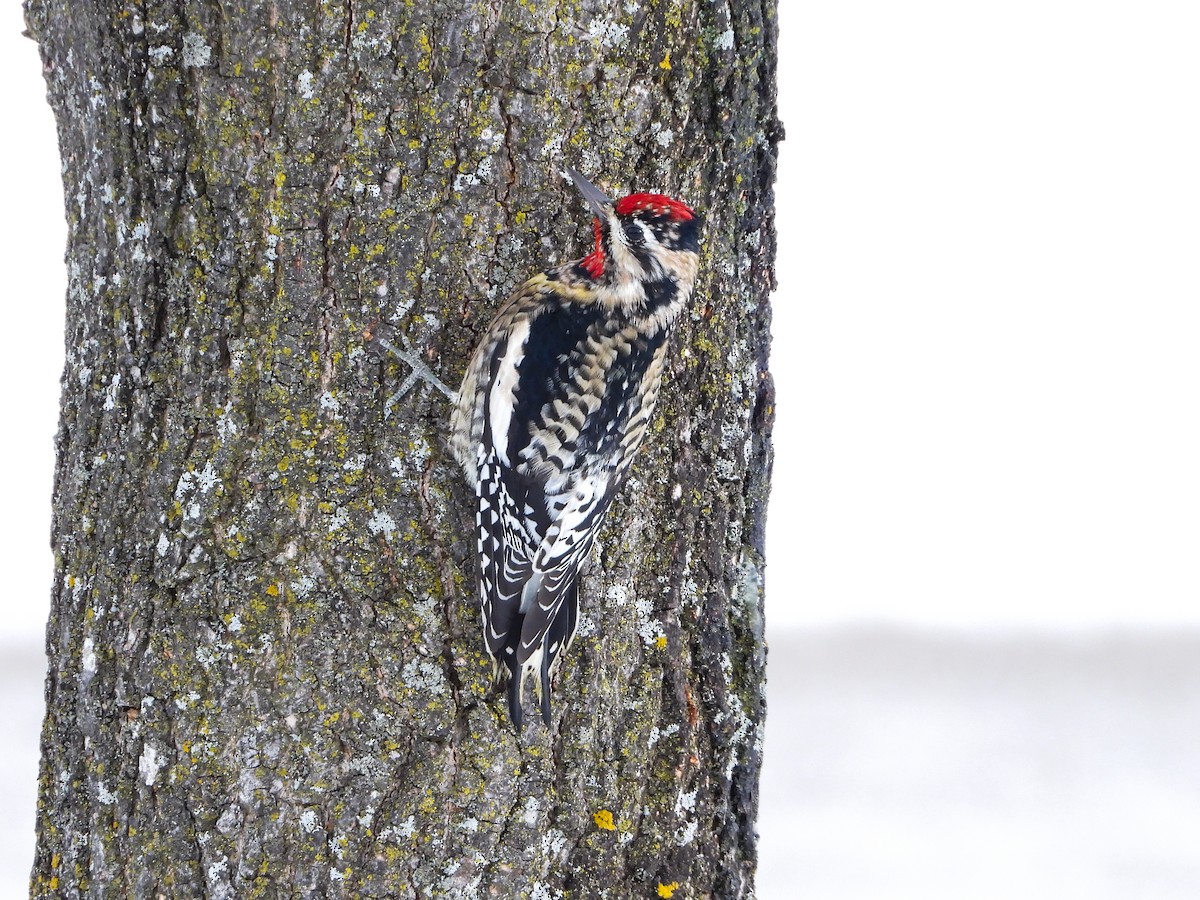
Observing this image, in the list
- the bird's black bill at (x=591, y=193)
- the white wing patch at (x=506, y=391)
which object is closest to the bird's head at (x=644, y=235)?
the bird's black bill at (x=591, y=193)

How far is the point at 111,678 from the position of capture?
4.89ft

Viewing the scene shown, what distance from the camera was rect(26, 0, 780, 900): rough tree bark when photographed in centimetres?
141

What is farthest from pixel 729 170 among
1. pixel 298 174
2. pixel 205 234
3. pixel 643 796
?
pixel 643 796

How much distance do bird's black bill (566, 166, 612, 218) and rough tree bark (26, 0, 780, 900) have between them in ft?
0.08

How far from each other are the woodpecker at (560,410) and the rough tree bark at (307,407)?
0.04 metres

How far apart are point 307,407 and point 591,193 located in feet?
1.60

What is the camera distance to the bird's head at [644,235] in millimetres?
1475

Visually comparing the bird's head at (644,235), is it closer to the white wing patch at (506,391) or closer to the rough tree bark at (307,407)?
the rough tree bark at (307,407)

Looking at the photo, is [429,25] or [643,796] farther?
[643,796]

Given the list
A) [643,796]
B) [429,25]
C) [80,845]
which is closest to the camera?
[429,25]

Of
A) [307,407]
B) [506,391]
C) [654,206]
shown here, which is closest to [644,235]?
[654,206]

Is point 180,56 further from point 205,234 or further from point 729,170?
point 729,170

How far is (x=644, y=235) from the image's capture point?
4.94 ft

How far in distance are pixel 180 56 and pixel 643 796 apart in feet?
4.08
